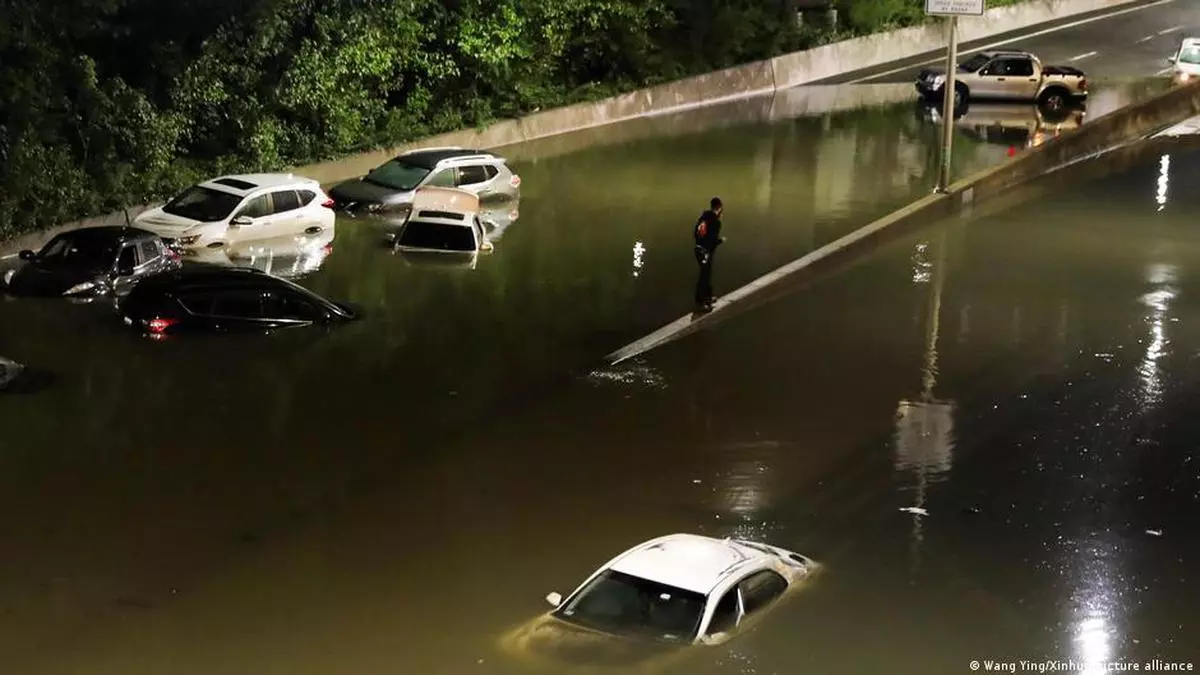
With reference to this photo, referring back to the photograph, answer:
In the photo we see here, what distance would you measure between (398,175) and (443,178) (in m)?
0.94

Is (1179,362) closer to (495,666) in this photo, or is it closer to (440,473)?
(440,473)

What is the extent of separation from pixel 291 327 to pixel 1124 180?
20.4 meters

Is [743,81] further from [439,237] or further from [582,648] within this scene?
[582,648]

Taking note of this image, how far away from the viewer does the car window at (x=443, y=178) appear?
93.2ft

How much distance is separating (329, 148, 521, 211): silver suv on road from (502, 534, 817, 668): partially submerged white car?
57.6 feet

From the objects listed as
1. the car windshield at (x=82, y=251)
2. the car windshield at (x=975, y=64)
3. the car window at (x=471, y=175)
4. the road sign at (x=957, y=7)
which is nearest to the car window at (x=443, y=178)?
the car window at (x=471, y=175)

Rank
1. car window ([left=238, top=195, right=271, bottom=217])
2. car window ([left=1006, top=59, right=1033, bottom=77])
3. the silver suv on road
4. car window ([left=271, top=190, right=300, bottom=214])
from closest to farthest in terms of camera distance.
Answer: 1. car window ([left=238, top=195, right=271, bottom=217])
2. car window ([left=271, top=190, right=300, bottom=214])
3. the silver suv on road
4. car window ([left=1006, top=59, right=1033, bottom=77])

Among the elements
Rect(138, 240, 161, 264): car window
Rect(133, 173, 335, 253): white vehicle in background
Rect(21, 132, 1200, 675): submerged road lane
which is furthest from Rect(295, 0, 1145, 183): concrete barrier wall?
Rect(21, 132, 1200, 675): submerged road lane

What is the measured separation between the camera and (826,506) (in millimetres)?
14234

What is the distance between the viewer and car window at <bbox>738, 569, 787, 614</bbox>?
36.1ft

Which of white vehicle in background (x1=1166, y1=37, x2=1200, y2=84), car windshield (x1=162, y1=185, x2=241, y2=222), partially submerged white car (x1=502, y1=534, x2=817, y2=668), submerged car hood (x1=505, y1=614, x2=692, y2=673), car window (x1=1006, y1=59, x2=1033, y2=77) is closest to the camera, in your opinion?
submerged car hood (x1=505, y1=614, x2=692, y2=673)

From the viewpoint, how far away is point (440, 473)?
49.0 ft

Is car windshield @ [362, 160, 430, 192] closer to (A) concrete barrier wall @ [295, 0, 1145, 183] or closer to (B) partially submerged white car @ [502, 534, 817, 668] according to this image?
(A) concrete barrier wall @ [295, 0, 1145, 183]

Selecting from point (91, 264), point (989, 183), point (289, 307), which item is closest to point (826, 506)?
point (289, 307)
